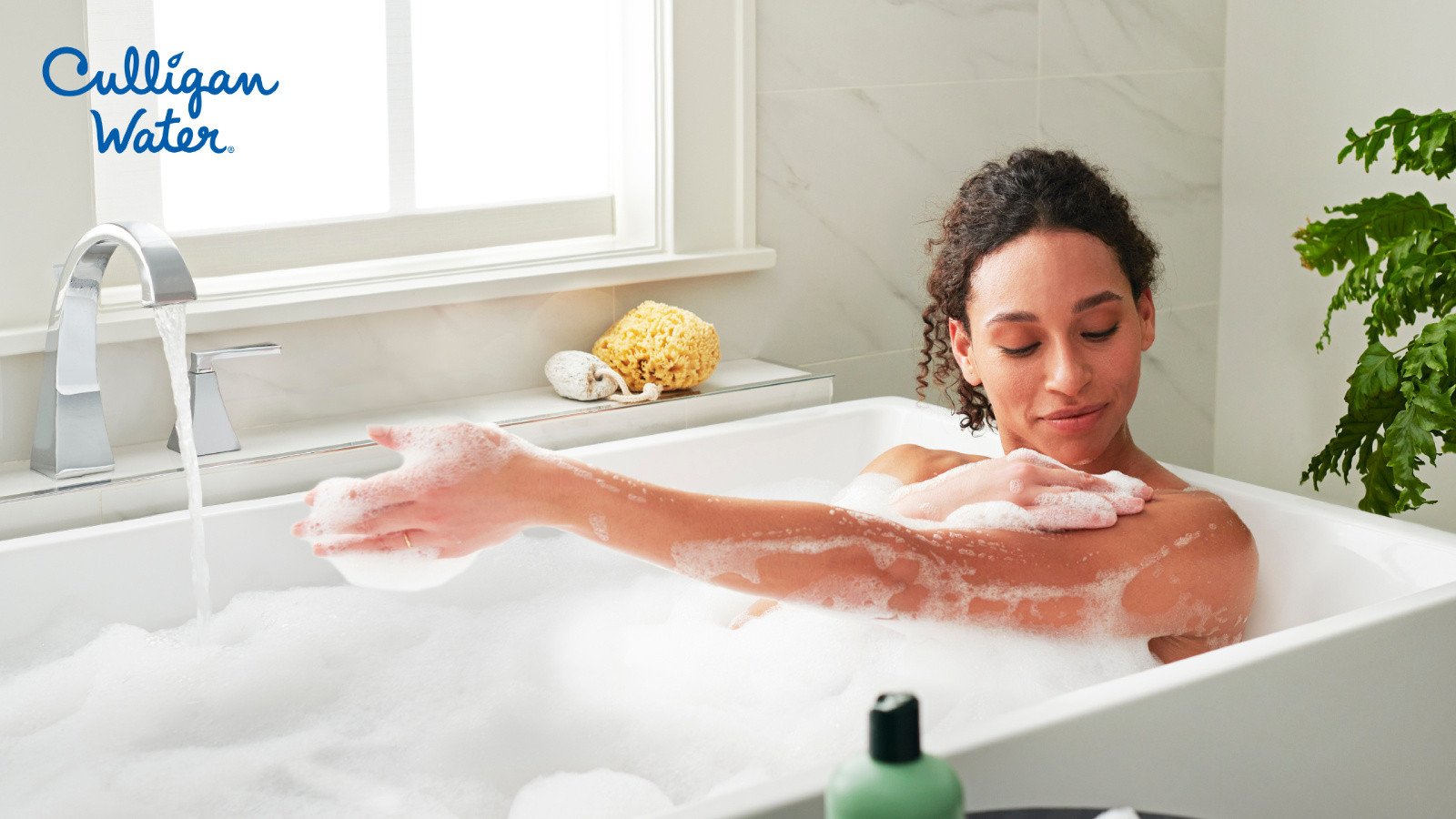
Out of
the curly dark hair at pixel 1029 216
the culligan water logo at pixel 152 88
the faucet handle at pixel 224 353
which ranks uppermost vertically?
the culligan water logo at pixel 152 88

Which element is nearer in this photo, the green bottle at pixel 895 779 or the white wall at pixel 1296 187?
the green bottle at pixel 895 779

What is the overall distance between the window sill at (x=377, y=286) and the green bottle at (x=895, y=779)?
1.37 metres

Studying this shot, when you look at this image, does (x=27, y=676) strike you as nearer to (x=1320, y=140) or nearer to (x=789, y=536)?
(x=789, y=536)

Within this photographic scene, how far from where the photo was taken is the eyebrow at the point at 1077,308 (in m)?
1.59

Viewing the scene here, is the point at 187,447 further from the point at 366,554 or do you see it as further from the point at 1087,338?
the point at 1087,338

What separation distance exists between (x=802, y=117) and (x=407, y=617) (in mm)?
1054

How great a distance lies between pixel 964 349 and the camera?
172cm

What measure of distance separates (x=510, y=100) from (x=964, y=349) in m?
0.88

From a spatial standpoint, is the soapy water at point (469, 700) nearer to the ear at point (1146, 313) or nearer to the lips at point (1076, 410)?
the lips at point (1076, 410)

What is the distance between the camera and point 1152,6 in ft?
8.98

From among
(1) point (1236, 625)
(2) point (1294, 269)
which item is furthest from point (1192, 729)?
(2) point (1294, 269)

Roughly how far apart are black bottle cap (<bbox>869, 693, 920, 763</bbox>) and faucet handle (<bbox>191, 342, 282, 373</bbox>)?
1.25m

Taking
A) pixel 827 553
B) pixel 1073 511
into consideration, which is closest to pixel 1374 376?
pixel 1073 511

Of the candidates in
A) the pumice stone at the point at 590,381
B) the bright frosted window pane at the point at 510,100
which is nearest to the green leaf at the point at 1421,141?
the pumice stone at the point at 590,381
